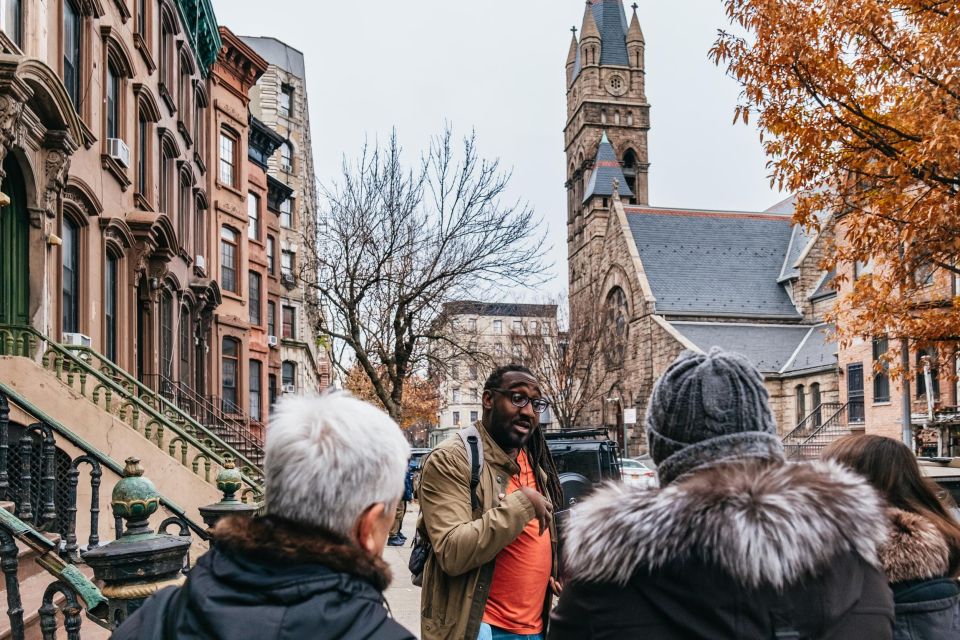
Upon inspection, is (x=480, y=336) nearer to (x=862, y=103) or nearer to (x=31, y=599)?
(x=862, y=103)

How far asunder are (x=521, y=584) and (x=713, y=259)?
56.5 metres

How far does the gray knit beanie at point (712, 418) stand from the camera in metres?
1.93

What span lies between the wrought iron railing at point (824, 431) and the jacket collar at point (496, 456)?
109 ft

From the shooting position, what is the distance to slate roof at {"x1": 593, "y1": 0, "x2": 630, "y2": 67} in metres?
76.2

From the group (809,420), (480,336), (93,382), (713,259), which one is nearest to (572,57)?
(713,259)

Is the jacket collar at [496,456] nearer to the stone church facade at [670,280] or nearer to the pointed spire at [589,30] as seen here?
the stone church facade at [670,280]

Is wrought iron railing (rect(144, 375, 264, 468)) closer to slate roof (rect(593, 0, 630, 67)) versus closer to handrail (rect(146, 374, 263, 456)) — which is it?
handrail (rect(146, 374, 263, 456))

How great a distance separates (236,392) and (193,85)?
966 centimetres

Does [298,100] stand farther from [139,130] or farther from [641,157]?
[641,157]

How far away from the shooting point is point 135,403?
10625mm

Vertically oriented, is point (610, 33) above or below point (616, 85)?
above

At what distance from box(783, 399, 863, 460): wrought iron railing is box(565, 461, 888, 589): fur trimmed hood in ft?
114

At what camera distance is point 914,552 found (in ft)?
8.66

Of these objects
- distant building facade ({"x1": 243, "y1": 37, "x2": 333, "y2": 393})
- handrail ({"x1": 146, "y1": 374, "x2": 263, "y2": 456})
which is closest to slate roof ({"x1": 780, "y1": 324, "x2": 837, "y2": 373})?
distant building facade ({"x1": 243, "y1": 37, "x2": 333, "y2": 393})
